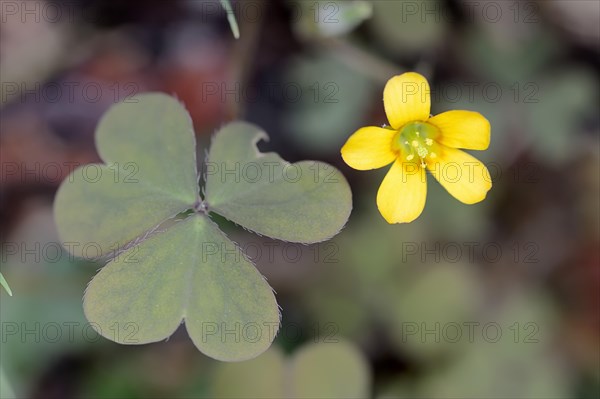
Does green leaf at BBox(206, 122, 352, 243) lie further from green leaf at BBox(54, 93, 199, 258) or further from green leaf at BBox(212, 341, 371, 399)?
green leaf at BBox(212, 341, 371, 399)

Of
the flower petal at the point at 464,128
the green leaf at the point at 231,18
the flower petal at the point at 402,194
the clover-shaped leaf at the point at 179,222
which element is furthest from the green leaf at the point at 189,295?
the flower petal at the point at 464,128

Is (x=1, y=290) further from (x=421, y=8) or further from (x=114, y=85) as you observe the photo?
(x=421, y=8)

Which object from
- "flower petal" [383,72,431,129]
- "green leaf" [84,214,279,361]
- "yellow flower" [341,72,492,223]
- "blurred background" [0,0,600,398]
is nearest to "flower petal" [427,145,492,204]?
"yellow flower" [341,72,492,223]

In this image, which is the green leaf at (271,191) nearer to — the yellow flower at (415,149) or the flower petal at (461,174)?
the yellow flower at (415,149)

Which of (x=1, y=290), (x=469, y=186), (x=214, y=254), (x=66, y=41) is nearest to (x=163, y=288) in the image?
(x=214, y=254)

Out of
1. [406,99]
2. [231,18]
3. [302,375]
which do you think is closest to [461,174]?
[406,99]

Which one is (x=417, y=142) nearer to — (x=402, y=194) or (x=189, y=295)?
(x=402, y=194)

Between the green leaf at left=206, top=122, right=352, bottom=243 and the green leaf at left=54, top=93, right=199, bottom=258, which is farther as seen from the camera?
the green leaf at left=54, top=93, right=199, bottom=258

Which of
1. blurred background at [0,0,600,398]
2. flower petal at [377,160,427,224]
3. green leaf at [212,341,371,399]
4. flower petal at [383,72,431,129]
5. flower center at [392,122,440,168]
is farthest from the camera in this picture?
blurred background at [0,0,600,398]
